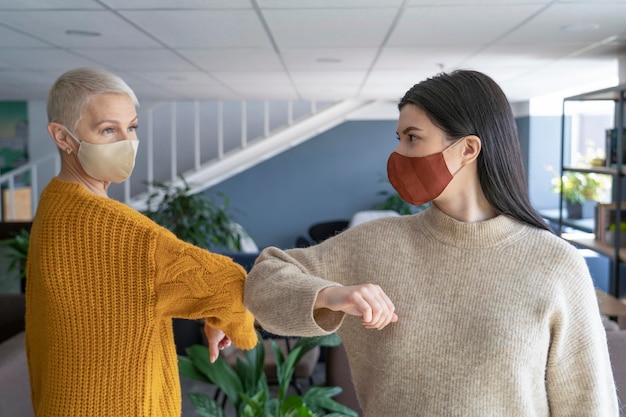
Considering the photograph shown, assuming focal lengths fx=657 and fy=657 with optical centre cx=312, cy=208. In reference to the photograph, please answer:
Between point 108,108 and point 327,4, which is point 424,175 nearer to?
point 108,108

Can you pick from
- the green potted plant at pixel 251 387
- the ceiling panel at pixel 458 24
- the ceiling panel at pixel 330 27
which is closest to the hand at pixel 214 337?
the green potted plant at pixel 251 387

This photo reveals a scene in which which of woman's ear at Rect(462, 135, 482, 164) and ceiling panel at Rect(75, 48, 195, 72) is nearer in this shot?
woman's ear at Rect(462, 135, 482, 164)

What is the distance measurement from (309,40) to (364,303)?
324 centimetres

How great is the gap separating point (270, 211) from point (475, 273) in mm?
8167

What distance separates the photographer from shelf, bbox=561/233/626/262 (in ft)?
15.0

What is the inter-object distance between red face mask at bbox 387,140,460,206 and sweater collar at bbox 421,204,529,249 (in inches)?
2.1

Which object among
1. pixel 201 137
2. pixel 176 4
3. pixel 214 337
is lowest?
pixel 214 337

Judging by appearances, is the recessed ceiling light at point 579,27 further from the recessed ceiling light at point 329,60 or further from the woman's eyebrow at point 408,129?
the woman's eyebrow at point 408,129

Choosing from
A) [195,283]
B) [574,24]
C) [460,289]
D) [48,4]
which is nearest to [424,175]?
[460,289]

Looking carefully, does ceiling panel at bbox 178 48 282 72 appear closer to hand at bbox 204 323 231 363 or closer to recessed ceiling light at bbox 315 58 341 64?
recessed ceiling light at bbox 315 58 341 64

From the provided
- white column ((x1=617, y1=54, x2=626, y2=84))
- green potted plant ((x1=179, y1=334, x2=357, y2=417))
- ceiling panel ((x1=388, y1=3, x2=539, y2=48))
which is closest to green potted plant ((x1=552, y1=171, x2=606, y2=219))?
white column ((x1=617, y1=54, x2=626, y2=84))

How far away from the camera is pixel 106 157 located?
1.31 metres

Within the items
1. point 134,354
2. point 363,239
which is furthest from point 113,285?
point 363,239

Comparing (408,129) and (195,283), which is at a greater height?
(408,129)
